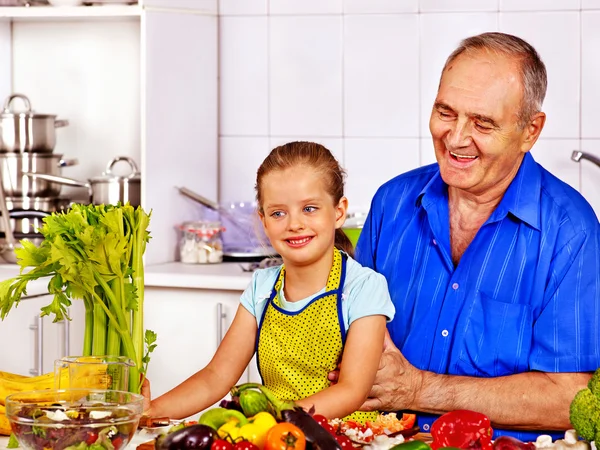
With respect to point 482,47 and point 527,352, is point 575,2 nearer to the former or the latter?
point 482,47

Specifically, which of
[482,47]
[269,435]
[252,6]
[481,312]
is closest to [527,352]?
[481,312]

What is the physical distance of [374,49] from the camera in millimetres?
3234

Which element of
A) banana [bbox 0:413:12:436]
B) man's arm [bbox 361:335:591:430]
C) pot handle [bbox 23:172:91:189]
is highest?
pot handle [bbox 23:172:91:189]

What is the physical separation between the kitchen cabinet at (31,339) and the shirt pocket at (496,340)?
4.39 feet

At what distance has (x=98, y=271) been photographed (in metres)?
1.42

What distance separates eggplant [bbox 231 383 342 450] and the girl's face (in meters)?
0.56

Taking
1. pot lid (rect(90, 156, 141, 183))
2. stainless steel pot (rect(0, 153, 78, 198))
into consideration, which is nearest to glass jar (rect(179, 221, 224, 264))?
pot lid (rect(90, 156, 141, 183))

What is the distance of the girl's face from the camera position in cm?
171

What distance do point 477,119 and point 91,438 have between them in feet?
3.33

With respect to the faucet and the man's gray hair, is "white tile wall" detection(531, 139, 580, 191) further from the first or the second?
the man's gray hair

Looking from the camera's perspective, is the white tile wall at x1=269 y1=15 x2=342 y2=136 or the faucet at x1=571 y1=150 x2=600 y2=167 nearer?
the faucet at x1=571 y1=150 x2=600 y2=167

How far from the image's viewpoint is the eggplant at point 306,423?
3.62ft

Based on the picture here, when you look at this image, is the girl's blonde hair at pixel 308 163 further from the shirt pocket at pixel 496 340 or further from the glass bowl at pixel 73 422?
the glass bowl at pixel 73 422

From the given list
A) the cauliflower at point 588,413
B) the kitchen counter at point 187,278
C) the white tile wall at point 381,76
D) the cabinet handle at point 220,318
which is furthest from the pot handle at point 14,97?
the cauliflower at point 588,413
